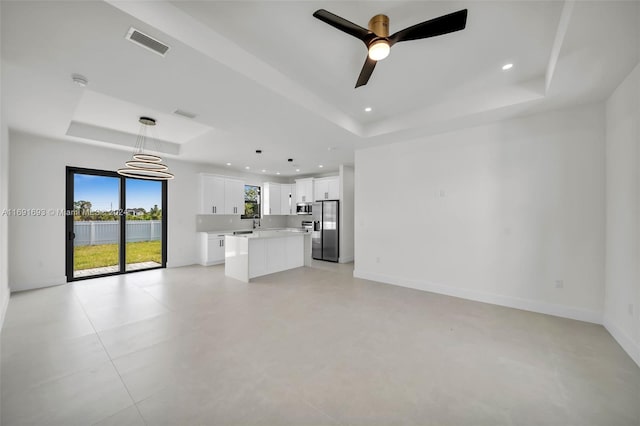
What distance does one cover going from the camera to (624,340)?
101 inches

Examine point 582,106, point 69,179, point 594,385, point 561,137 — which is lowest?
point 594,385

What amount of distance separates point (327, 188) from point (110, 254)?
5.80m

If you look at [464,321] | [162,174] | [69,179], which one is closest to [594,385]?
[464,321]

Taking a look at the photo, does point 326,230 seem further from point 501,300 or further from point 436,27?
point 436,27

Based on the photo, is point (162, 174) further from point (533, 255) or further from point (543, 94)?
point (533, 255)

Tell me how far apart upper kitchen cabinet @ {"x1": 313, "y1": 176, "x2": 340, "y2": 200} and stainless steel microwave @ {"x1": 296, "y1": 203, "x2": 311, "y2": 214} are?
602 millimetres

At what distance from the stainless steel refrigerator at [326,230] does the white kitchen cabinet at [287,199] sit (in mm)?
1420

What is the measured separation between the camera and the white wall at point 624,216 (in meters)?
2.42

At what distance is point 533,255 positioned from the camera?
3.50 metres

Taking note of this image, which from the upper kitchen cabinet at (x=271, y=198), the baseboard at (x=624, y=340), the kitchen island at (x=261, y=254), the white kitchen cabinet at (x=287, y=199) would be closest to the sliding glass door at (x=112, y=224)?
the kitchen island at (x=261, y=254)

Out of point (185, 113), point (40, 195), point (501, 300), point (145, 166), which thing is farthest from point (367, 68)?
point (40, 195)

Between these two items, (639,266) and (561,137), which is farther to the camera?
(561,137)

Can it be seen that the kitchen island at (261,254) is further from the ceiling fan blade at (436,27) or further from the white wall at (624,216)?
the white wall at (624,216)

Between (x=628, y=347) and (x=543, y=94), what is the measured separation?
2.92 m
